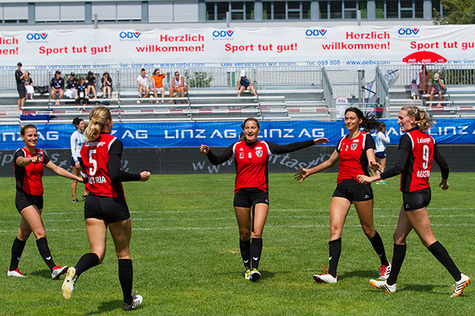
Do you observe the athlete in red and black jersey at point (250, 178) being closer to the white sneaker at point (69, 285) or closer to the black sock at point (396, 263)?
the black sock at point (396, 263)

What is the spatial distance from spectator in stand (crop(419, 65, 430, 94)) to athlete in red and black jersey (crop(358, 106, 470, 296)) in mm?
23098

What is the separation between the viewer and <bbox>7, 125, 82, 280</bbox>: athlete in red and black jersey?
7.41 metres

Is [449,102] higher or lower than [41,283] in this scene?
higher

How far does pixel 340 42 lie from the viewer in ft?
99.5

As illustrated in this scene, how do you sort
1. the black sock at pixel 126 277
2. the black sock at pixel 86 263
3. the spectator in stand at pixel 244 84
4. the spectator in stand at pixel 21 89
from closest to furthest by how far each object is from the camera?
the black sock at pixel 86 263 → the black sock at pixel 126 277 → the spectator in stand at pixel 21 89 → the spectator in stand at pixel 244 84

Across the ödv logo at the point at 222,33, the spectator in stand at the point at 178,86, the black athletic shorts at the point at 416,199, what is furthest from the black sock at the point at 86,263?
the ödv logo at the point at 222,33

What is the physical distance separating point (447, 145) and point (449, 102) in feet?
17.6

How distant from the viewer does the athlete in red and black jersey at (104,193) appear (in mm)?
5578

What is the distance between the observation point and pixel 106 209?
5578mm

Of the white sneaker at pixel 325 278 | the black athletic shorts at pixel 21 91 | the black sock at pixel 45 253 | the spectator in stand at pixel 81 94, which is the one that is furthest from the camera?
the spectator in stand at pixel 81 94

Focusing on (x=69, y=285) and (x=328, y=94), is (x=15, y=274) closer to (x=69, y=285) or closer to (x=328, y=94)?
(x=69, y=285)

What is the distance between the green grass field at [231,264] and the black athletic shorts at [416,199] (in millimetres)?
1015

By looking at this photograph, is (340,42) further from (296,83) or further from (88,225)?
(88,225)

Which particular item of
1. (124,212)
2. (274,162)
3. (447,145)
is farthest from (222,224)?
(447,145)
